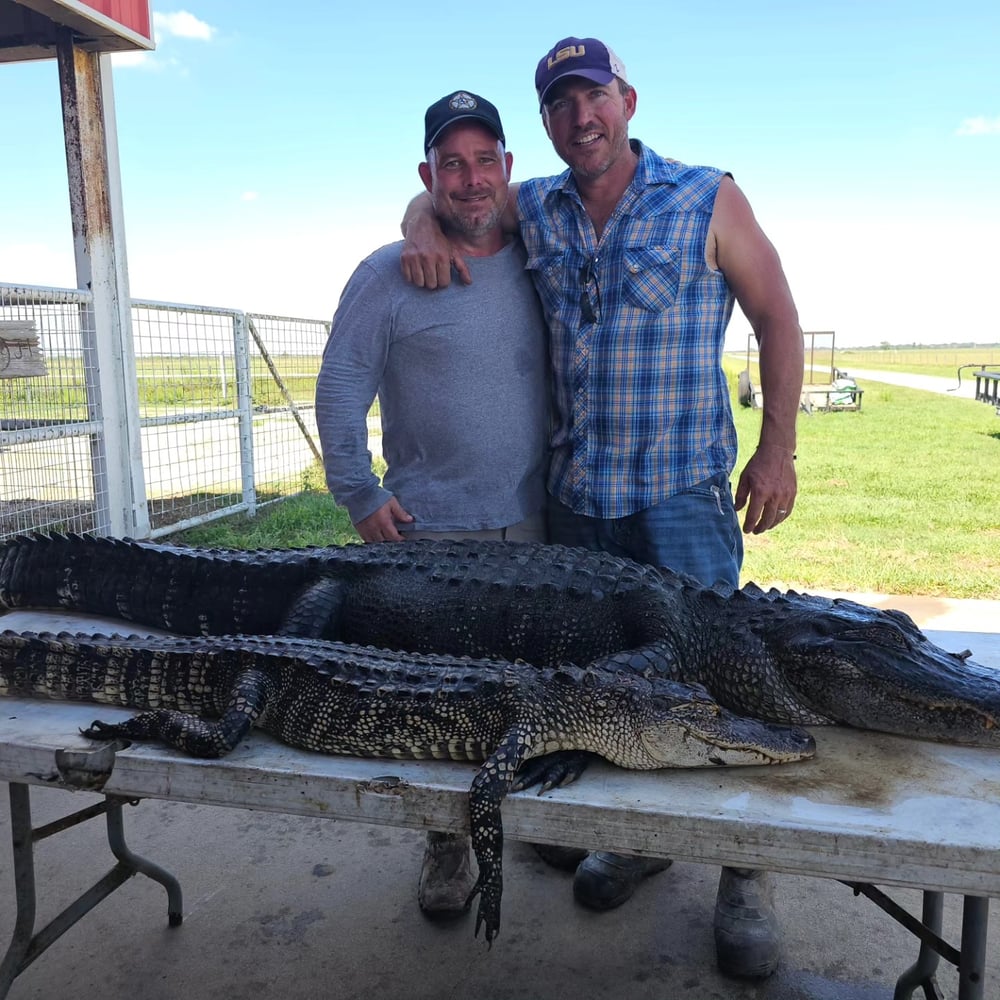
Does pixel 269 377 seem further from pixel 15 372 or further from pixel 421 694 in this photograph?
pixel 421 694

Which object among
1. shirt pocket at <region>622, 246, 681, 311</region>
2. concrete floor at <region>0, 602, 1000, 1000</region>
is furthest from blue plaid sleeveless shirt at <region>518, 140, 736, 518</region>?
concrete floor at <region>0, 602, 1000, 1000</region>

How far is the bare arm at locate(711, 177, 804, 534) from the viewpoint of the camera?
2.58 meters

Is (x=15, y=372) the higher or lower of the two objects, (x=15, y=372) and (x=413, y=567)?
the higher

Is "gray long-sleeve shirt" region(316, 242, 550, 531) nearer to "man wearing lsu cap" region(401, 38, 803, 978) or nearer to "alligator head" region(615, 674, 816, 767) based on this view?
"man wearing lsu cap" region(401, 38, 803, 978)

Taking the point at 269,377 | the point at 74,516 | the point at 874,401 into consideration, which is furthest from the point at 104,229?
the point at 874,401

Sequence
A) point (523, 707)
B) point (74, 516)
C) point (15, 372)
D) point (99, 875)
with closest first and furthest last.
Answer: point (523, 707)
point (99, 875)
point (15, 372)
point (74, 516)

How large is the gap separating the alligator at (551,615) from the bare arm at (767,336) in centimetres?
44

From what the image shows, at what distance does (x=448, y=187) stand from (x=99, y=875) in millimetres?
2432

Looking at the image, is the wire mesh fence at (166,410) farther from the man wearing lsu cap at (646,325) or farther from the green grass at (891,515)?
the green grass at (891,515)

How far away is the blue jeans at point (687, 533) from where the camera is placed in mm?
2615

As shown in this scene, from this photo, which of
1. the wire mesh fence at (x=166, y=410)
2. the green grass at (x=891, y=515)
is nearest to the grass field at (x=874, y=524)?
the green grass at (x=891, y=515)

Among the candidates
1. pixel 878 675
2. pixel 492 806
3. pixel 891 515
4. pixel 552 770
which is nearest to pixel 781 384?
pixel 878 675

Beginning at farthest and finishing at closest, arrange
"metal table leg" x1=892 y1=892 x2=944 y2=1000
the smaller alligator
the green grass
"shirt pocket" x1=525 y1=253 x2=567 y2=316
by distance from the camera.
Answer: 1. the green grass
2. "shirt pocket" x1=525 y1=253 x2=567 y2=316
3. "metal table leg" x1=892 y1=892 x2=944 y2=1000
4. the smaller alligator

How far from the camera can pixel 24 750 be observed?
1.79 metres
